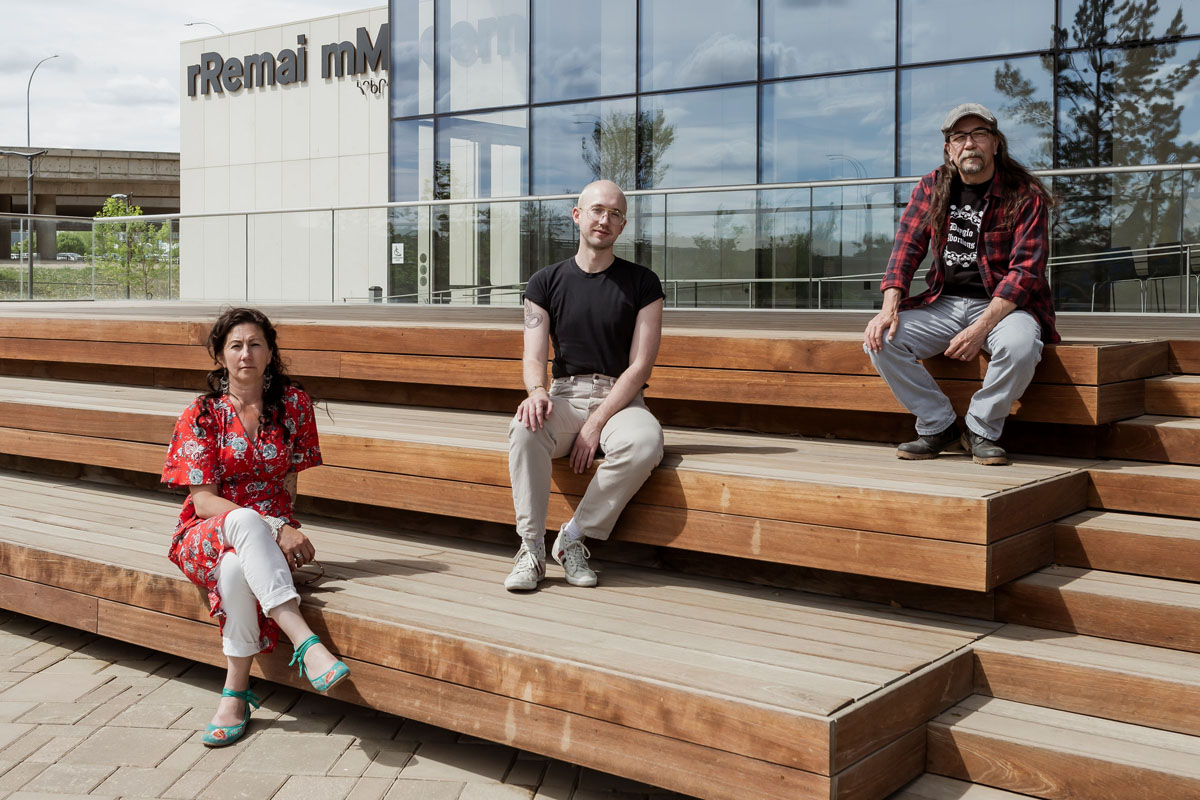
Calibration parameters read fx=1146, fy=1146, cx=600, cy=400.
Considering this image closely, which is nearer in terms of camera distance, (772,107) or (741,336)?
(741,336)

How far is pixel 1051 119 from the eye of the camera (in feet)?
→ 40.3

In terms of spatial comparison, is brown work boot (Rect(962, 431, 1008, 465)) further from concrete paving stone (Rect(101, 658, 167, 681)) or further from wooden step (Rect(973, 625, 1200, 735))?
concrete paving stone (Rect(101, 658, 167, 681))

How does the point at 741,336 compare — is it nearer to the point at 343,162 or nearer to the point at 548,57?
the point at 548,57

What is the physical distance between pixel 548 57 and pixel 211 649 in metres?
12.7

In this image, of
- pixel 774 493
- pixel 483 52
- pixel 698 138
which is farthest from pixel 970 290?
pixel 483 52

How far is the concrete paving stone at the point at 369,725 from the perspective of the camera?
3.70 m

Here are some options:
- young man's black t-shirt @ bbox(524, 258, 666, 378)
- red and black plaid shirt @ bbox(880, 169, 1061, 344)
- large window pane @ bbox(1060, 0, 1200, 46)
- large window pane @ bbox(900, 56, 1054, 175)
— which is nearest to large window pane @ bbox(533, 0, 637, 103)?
large window pane @ bbox(900, 56, 1054, 175)

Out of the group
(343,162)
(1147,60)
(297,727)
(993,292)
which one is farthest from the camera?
(343,162)

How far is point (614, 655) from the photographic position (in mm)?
3088

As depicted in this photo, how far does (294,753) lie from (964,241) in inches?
115

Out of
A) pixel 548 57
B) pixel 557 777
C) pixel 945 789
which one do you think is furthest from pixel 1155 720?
pixel 548 57

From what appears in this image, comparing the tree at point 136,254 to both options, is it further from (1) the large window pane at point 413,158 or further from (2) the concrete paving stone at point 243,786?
(2) the concrete paving stone at point 243,786

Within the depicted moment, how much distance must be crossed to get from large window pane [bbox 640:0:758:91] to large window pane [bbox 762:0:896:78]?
244 millimetres

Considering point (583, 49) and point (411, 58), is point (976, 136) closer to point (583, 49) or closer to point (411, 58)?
point (583, 49)
